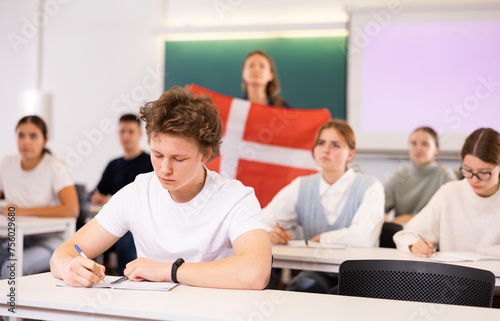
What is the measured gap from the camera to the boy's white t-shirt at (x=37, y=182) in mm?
3689

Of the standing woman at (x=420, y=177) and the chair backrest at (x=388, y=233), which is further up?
the standing woman at (x=420, y=177)

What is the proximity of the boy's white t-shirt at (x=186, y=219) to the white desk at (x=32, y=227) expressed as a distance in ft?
4.41

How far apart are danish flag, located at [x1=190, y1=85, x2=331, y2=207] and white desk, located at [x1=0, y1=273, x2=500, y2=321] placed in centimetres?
246

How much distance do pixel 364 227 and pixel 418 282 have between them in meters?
1.16

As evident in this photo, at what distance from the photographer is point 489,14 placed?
538 cm

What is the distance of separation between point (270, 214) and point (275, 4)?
3570 millimetres

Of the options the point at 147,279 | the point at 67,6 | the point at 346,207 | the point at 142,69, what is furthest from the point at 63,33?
the point at 147,279

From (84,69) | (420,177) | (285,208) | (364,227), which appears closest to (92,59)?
(84,69)

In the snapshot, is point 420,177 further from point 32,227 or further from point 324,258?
point 32,227

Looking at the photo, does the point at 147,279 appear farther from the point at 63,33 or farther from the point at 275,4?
the point at 63,33

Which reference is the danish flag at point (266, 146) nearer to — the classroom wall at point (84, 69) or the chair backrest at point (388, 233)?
the chair backrest at point (388, 233)

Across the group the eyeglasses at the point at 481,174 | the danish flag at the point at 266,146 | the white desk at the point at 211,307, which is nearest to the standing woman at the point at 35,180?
the danish flag at the point at 266,146

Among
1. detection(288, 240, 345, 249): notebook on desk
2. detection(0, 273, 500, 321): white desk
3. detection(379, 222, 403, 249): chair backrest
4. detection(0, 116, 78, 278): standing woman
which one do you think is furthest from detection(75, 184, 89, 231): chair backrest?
detection(0, 273, 500, 321): white desk

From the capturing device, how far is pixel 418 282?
166cm
